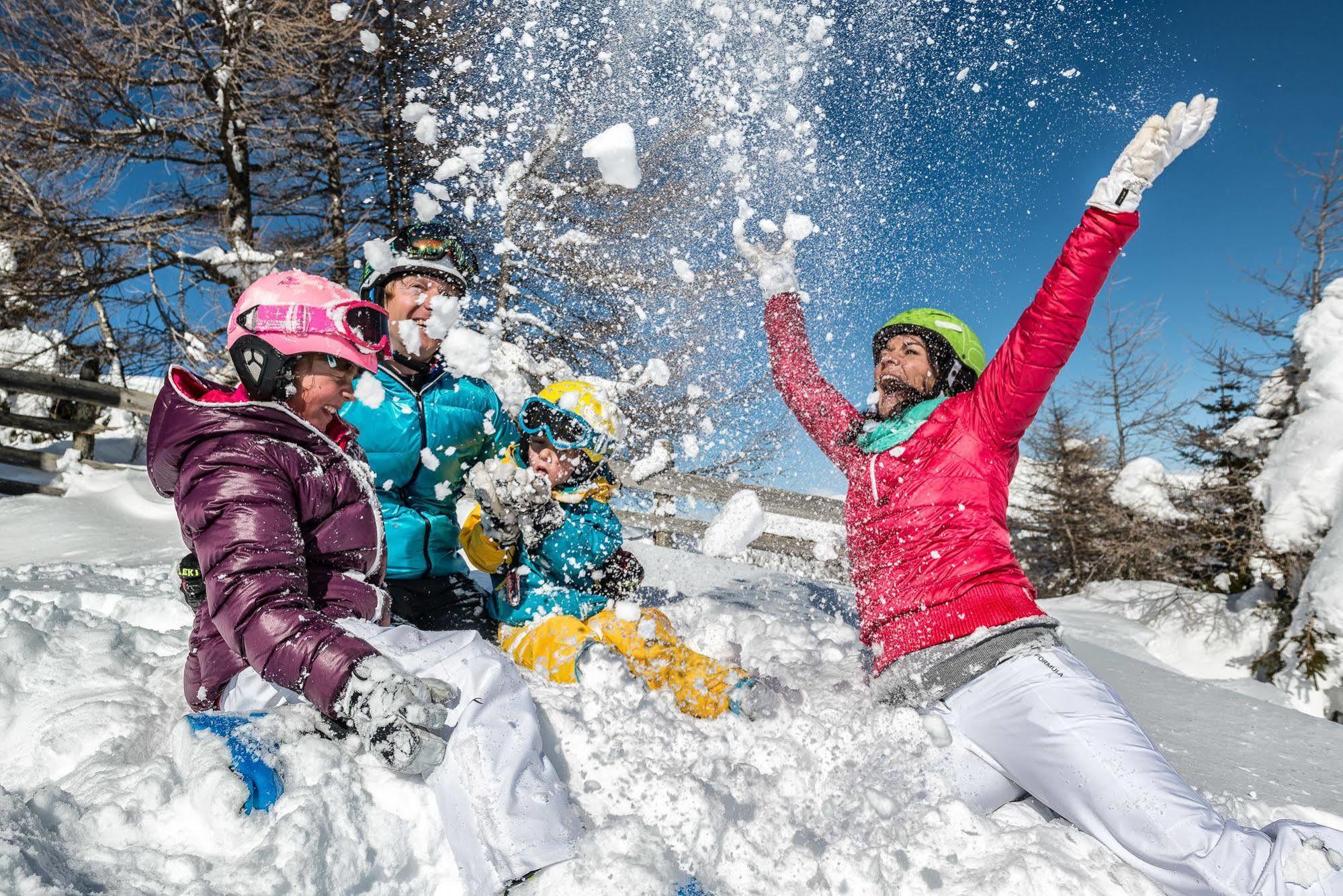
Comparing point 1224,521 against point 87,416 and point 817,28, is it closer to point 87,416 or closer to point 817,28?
point 817,28

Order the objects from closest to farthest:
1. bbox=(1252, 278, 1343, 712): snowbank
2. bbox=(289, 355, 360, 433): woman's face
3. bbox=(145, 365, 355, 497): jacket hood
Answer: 1. bbox=(145, 365, 355, 497): jacket hood
2. bbox=(289, 355, 360, 433): woman's face
3. bbox=(1252, 278, 1343, 712): snowbank

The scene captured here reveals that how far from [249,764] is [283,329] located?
44.8 inches

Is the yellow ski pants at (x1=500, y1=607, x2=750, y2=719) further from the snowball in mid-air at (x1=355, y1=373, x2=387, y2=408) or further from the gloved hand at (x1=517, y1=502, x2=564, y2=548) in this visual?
the snowball in mid-air at (x1=355, y1=373, x2=387, y2=408)

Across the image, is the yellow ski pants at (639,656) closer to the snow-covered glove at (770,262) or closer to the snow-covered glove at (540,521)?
the snow-covered glove at (540,521)

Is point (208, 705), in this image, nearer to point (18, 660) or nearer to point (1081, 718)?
point (18, 660)

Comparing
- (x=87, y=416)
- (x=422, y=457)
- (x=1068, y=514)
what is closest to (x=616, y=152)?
(x=422, y=457)

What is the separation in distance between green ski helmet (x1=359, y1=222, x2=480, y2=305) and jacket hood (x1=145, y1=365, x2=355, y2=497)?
1.17 metres

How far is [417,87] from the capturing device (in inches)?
325

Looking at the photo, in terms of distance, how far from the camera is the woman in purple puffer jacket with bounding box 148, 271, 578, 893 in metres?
1.53

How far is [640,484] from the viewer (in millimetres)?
8211

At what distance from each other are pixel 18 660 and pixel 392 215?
758 centimetres

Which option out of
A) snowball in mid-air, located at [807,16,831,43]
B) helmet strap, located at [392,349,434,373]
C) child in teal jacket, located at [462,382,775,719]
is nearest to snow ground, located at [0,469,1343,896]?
child in teal jacket, located at [462,382,775,719]

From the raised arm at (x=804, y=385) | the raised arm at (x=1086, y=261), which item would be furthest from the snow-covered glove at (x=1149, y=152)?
the raised arm at (x=804, y=385)

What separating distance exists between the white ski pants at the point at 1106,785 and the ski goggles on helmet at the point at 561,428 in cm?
169
